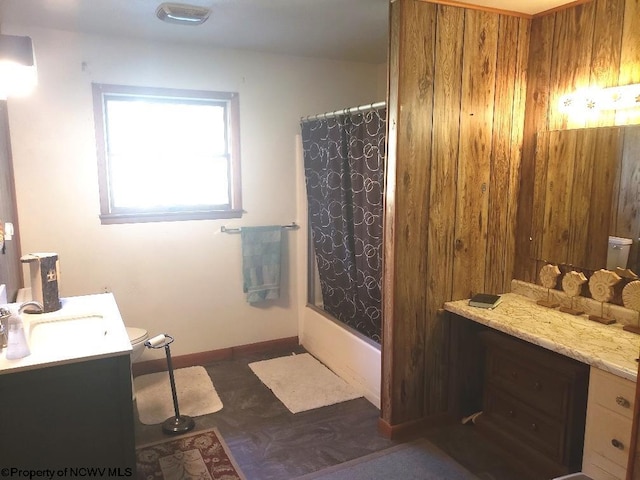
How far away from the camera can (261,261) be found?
12.1 ft

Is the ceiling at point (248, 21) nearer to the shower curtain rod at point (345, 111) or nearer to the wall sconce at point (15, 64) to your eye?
the shower curtain rod at point (345, 111)

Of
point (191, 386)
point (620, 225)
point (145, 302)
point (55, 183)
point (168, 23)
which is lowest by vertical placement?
point (191, 386)

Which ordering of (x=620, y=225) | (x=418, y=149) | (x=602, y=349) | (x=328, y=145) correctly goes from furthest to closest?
1. (x=328, y=145)
2. (x=418, y=149)
3. (x=620, y=225)
4. (x=602, y=349)

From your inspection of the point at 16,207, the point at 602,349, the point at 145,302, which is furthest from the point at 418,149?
the point at 16,207

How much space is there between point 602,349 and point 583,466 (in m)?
0.49

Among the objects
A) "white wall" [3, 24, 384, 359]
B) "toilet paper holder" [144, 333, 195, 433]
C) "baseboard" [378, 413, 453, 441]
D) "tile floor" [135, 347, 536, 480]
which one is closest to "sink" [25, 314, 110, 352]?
"toilet paper holder" [144, 333, 195, 433]

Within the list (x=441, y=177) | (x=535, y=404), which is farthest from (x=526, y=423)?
(x=441, y=177)

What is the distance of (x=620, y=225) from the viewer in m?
2.22

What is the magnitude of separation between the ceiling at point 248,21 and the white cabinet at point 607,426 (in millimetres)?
1794

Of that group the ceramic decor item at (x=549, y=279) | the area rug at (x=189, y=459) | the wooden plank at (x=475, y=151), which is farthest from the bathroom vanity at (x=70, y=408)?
the ceramic decor item at (x=549, y=279)

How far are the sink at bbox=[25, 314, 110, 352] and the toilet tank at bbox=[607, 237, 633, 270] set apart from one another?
225 centimetres

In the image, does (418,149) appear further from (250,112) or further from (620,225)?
(250,112)

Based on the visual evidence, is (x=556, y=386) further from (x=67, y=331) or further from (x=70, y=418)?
(x=67, y=331)

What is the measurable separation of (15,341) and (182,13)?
182 centimetres
